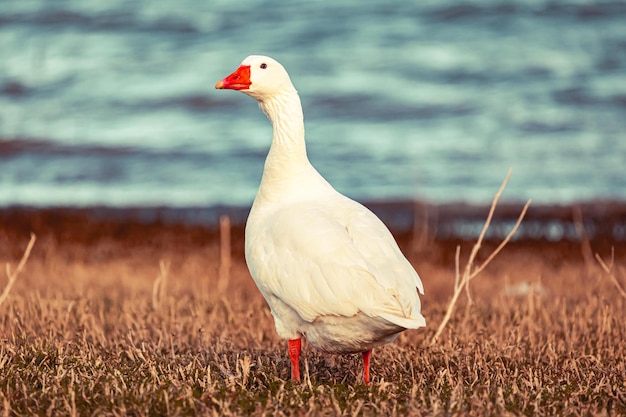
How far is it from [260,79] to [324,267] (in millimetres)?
1461

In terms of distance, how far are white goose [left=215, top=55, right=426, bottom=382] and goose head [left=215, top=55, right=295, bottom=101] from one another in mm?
402

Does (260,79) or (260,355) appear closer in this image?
Result: (260,79)

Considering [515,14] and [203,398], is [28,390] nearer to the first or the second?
[203,398]

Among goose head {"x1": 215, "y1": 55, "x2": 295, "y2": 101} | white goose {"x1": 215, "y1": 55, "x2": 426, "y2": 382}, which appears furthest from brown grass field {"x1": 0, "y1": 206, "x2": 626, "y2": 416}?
goose head {"x1": 215, "y1": 55, "x2": 295, "y2": 101}

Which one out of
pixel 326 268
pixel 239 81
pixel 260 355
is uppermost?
pixel 239 81

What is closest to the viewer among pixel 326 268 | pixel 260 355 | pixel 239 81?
pixel 326 268

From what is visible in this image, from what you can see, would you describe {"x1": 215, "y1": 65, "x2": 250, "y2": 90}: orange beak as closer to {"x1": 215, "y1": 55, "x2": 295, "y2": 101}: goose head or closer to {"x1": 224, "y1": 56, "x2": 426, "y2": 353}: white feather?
{"x1": 215, "y1": 55, "x2": 295, "y2": 101}: goose head

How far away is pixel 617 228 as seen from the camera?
1622 cm

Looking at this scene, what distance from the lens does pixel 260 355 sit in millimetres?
6348

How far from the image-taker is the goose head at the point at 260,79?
19.4 feet

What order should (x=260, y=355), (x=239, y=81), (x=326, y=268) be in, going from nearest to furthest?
(x=326, y=268) < (x=239, y=81) < (x=260, y=355)

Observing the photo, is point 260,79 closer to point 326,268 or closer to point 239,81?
point 239,81

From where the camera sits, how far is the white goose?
16.2 ft

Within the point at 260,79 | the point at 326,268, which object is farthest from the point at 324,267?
the point at 260,79
